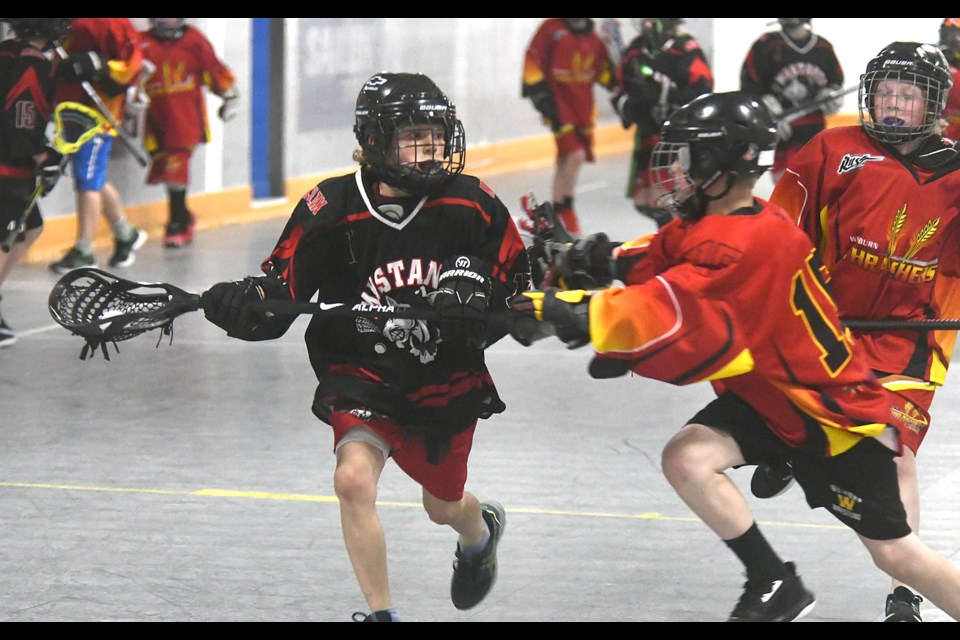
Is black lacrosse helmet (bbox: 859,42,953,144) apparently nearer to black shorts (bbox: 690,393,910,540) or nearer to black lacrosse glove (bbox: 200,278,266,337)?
black shorts (bbox: 690,393,910,540)

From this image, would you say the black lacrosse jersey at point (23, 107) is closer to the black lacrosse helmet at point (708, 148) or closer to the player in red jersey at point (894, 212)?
the player in red jersey at point (894, 212)

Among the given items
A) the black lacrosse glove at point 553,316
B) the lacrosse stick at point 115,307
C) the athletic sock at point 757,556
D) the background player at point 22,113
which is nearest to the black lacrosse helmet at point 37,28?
the background player at point 22,113

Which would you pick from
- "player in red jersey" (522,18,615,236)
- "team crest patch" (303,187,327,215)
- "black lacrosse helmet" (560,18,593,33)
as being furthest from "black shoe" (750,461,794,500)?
"black lacrosse helmet" (560,18,593,33)

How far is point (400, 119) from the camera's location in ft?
13.8

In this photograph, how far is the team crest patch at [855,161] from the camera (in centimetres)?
453

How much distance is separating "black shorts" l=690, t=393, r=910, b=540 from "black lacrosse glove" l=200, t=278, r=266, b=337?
1.14 meters

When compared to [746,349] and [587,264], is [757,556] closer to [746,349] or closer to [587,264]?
[746,349]

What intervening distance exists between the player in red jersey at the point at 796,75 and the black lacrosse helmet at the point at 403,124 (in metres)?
7.37

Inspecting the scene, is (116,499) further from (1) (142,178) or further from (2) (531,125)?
(2) (531,125)

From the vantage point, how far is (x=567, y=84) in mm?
12570

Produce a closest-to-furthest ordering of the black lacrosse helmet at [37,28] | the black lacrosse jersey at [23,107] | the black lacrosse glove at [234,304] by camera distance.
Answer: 1. the black lacrosse glove at [234,304]
2. the black lacrosse jersey at [23,107]
3. the black lacrosse helmet at [37,28]
